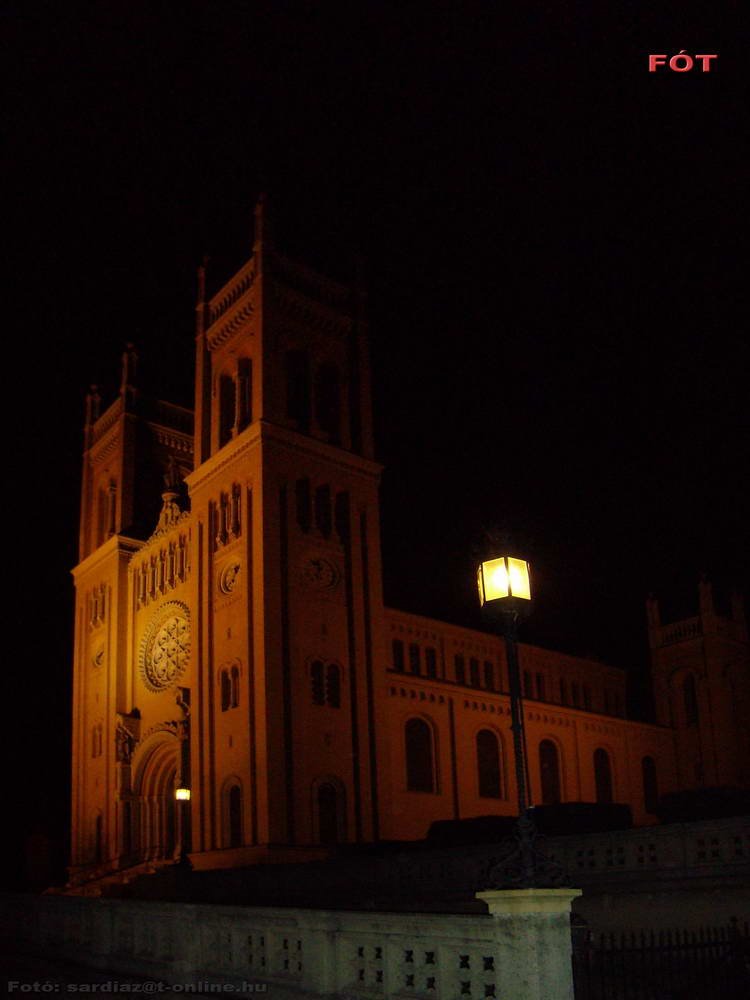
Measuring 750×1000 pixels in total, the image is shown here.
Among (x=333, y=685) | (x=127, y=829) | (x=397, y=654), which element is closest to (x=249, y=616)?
(x=333, y=685)

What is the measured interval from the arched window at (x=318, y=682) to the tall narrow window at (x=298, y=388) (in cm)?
948

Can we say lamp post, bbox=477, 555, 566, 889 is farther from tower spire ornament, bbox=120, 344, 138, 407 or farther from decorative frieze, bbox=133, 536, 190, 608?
tower spire ornament, bbox=120, 344, 138, 407

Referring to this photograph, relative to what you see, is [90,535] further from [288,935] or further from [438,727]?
[288,935]

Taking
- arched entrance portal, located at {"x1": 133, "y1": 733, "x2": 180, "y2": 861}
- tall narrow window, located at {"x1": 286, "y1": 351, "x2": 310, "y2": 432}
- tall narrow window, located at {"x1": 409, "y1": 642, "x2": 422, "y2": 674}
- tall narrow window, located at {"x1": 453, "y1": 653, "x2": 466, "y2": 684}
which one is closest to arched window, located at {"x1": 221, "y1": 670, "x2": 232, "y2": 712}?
arched entrance portal, located at {"x1": 133, "y1": 733, "x2": 180, "y2": 861}

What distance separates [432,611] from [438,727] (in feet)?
31.4

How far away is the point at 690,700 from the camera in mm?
55812

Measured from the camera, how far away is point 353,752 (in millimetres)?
37469

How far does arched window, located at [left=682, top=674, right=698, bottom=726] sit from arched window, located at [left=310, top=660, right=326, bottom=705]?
1024 inches

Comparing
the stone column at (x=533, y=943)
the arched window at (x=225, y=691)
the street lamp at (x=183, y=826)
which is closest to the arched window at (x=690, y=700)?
the arched window at (x=225, y=691)

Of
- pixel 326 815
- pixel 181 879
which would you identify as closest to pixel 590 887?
pixel 181 879

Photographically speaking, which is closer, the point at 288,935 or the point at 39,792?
the point at 288,935

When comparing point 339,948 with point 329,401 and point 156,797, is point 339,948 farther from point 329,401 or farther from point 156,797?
point 156,797

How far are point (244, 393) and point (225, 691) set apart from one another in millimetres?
12004

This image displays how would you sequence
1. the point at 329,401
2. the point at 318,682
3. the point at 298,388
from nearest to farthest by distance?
the point at 318,682, the point at 298,388, the point at 329,401
